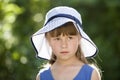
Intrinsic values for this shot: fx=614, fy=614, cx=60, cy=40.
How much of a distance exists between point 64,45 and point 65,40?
0.12ft

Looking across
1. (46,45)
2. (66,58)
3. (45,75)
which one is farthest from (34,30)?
(66,58)

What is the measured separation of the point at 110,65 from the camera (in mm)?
8297

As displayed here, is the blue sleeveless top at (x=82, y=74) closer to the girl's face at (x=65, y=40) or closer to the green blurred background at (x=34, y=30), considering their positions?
the girl's face at (x=65, y=40)

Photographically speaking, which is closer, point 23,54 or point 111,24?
point 23,54

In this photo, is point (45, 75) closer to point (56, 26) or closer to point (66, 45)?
point (66, 45)

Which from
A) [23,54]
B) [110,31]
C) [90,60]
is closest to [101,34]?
[110,31]

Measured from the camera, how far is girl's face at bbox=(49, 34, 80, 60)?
4484 mm

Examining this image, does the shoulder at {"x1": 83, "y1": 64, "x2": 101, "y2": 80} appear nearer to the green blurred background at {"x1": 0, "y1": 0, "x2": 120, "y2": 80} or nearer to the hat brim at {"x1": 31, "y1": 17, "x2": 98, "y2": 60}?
the hat brim at {"x1": 31, "y1": 17, "x2": 98, "y2": 60}

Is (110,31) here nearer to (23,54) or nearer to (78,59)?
(23,54)

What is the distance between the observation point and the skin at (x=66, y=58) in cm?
449

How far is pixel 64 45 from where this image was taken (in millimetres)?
4477

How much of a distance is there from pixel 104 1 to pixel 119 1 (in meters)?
0.21

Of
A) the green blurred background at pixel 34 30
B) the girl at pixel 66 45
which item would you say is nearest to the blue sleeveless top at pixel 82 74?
the girl at pixel 66 45

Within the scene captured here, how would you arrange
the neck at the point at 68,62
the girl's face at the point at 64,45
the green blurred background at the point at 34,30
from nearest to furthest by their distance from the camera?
1. the girl's face at the point at 64,45
2. the neck at the point at 68,62
3. the green blurred background at the point at 34,30
